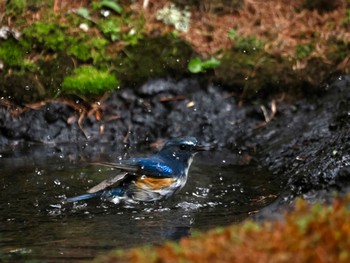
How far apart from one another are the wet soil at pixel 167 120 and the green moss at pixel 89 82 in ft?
0.52

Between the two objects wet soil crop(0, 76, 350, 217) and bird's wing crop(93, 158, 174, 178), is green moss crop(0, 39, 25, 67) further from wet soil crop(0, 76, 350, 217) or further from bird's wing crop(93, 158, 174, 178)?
bird's wing crop(93, 158, 174, 178)

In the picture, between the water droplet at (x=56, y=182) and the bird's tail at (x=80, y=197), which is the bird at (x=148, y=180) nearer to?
the bird's tail at (x=80, y=197)

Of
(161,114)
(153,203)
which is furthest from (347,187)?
(161,114)

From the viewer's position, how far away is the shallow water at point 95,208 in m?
5.87

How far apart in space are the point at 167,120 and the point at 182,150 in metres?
2.00

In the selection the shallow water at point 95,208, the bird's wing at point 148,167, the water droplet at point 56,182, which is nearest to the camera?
the shallow water at point 95,208

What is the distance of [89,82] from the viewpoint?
10.4 metres

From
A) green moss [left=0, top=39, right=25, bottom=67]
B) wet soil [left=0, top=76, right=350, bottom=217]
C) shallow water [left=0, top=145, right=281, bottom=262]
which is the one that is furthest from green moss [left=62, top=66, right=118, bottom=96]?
shallow water [left=0, top=145, right=281, bottom=262]

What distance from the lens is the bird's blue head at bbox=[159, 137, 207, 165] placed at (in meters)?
8.26

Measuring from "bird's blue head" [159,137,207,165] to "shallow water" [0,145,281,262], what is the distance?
15.4 inches

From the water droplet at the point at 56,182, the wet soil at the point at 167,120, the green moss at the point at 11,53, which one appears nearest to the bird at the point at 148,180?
the water droplet at the point at 56,182

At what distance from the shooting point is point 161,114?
33.9ft

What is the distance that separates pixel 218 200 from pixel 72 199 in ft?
5.13

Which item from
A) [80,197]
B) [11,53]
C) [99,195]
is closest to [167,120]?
[11,53]
